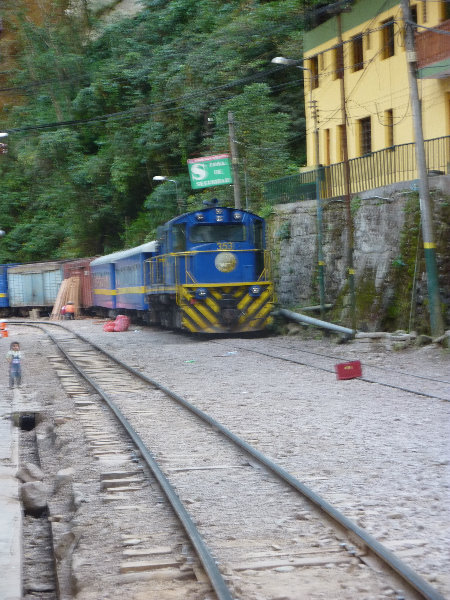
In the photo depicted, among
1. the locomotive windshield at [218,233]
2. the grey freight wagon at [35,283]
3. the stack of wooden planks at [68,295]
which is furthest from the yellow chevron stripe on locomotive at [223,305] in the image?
the grey freight wagon at [35,283]

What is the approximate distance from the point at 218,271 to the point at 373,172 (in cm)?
572

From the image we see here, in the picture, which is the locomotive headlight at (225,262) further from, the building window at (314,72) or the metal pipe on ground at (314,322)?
the building window at (314,72)

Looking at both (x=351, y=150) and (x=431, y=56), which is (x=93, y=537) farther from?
(x=351, y=150)

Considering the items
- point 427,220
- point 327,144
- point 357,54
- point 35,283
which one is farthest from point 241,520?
point 35,283

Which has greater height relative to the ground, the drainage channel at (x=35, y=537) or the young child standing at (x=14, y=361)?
the young child standing at (x=14, y=361)

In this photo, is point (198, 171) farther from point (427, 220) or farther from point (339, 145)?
point (427, 220)

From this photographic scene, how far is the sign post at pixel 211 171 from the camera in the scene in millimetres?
29000

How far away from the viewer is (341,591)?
16.0 feet

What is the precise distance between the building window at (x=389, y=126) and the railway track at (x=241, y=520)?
1896cm

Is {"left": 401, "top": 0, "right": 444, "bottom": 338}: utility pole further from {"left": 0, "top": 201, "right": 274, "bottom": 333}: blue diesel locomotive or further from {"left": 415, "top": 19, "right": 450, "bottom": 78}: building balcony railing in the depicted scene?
{"left": 0, "top": 201, "right": 274, "bottom": 333}: blue diesel locomotive

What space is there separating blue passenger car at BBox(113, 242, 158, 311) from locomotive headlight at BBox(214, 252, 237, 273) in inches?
153

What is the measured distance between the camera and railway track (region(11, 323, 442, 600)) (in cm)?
500

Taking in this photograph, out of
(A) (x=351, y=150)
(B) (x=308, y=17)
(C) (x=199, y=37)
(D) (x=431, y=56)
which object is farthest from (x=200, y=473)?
(C) (x=199, y=37)

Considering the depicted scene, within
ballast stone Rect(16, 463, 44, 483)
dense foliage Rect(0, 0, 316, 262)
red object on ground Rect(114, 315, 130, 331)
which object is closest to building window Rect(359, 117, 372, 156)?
dense foliage Rect(0, 0, 316, 262)
